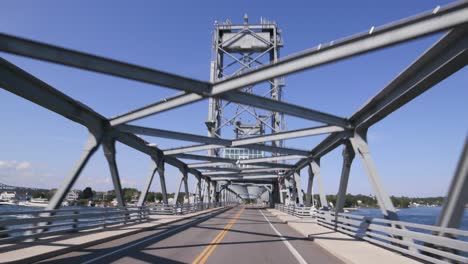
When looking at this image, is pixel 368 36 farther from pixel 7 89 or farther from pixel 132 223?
pixel 132 223

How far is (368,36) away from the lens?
11.1 metres

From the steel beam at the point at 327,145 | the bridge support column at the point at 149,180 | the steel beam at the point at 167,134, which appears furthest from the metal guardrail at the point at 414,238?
the bridge support column at the point at 149,180

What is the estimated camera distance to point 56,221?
1414 cm

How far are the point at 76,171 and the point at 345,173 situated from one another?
13.2 metres

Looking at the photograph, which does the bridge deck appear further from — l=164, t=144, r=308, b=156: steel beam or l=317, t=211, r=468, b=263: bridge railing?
l=164, t=144, r=308, b=156: steel beam

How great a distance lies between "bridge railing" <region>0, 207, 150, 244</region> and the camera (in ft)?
36.8

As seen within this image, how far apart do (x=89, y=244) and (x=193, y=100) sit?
7546 mm

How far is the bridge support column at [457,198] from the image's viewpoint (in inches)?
350

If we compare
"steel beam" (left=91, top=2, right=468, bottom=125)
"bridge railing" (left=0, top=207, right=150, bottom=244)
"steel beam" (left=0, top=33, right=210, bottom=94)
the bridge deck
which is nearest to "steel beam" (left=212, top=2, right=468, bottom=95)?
"steel beam" (left=91, top=2, right=468, bottom=125)

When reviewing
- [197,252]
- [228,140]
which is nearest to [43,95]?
[197,252]

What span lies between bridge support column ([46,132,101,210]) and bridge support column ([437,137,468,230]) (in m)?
14.2

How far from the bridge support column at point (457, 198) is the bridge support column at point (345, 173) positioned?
413 inches

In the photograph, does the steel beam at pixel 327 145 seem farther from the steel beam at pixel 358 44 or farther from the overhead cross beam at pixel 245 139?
the steel beam at pixel 358 44

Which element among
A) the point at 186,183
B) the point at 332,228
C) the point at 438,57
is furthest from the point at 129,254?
the point at 186,183
